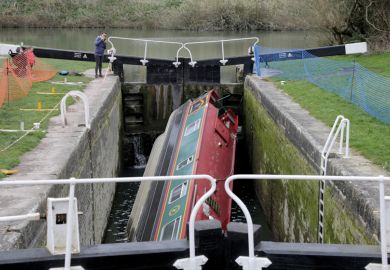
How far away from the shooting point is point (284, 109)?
38.7 ft

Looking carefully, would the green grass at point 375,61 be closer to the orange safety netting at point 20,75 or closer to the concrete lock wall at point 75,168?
the concrete lock wall at point 75,168

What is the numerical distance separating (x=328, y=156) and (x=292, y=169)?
87.2 inches

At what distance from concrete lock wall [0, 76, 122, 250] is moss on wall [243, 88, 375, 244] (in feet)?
11.2

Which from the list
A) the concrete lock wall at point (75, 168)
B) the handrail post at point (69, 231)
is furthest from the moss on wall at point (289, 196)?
the concrete lock wall at point (75, 168)

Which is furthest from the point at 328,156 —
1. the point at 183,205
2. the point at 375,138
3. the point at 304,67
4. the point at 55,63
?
the point at 55,63

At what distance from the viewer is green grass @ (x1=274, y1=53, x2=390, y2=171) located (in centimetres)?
852

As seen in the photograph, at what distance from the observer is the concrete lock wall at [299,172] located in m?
6.61

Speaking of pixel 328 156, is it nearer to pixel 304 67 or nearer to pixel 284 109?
pixel 284 109

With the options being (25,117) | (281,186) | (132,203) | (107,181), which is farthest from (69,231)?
(132,203)

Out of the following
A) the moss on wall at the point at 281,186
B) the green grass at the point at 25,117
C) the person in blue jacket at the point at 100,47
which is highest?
the person in blue jacket at the point at 100,47

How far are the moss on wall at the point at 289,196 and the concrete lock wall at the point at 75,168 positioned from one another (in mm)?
3414

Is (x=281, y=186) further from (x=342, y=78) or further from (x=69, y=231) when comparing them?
(x=69, y=231)

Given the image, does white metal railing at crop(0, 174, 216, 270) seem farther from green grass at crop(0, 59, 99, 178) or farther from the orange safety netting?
the orange safety netting

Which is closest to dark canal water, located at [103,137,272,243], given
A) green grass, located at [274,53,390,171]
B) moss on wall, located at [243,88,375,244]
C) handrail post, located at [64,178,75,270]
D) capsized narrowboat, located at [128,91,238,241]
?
moss on wall, located at [243,88,375,244]
